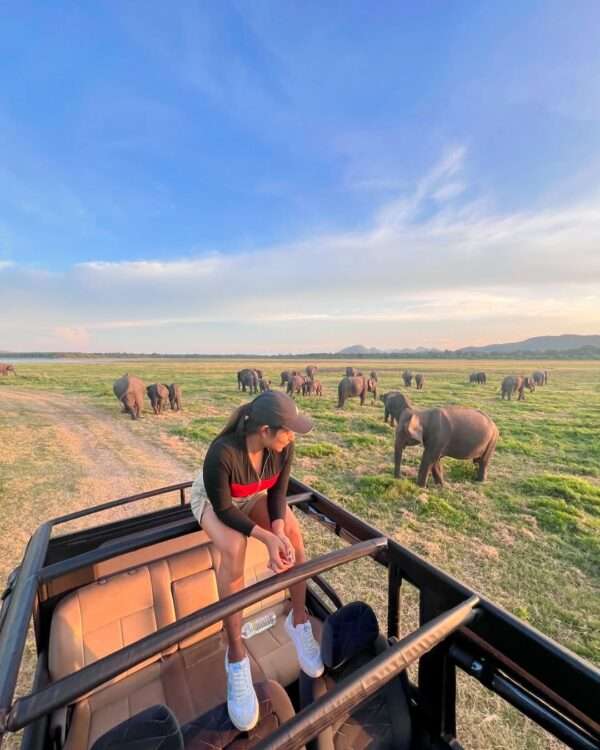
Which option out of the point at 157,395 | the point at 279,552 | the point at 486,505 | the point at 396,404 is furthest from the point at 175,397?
the point at 279,552

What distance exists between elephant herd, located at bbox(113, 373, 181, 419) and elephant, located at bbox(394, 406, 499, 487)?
1252 centimetres

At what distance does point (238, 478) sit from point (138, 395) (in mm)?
16153

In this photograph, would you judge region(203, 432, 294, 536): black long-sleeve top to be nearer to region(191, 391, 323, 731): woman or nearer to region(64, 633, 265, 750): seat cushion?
region(191, 391, 323, 731): woman

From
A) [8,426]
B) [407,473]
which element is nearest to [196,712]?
[407,473]

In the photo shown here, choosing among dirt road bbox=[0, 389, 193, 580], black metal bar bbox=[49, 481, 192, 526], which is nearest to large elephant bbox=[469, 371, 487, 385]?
dirt road bbox=[0, 389, 193, 580]

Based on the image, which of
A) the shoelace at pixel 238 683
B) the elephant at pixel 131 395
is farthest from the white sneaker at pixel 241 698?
the elephant at pixel 131 395

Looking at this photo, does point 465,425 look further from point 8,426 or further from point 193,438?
point 8,426

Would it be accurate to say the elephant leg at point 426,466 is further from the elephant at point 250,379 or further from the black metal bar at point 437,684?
the elephant at point 250,379

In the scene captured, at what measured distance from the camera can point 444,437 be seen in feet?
26.9

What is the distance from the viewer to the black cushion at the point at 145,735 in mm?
1415

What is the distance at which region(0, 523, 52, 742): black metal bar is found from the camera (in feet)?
3.86

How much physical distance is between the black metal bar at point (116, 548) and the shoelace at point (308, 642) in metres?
1.06

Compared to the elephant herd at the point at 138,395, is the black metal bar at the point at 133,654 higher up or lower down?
higher up

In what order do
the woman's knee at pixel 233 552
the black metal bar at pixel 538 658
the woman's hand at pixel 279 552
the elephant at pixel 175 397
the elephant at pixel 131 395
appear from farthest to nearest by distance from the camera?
the elephant at pixel 175 397, the elephant at pixel 131 395, the woman's knee at pixel 233 552, the woman's hand at pixel 279 552, the black metal bar at pixel 538 658
